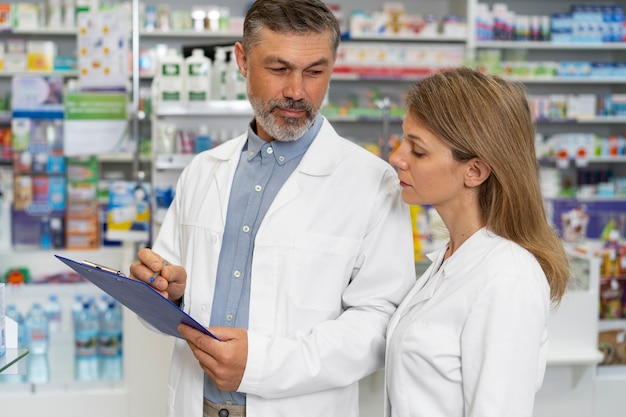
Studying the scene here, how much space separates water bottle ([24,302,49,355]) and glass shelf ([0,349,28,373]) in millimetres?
2348

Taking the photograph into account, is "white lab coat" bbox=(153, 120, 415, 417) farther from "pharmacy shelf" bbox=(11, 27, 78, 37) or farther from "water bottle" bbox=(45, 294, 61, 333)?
"pharmacy shelf" bbox=(11, 27, 78, 37)

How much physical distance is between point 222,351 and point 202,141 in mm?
1969

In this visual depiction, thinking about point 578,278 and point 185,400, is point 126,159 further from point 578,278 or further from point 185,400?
point 185,400

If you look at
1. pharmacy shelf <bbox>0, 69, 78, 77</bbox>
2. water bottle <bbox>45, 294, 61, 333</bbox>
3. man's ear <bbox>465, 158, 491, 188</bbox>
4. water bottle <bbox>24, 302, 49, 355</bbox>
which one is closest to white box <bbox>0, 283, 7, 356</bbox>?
man's ear <bbox>465, 158, 491, 188</bbox>

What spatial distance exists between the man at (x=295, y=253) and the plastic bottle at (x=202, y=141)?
63.2 inches

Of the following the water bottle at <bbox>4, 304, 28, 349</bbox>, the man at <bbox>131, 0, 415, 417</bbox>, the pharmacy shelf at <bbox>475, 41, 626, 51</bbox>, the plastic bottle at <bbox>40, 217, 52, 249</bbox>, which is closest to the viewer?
the man at <bbox>131, 0, 415, 417</bbox>

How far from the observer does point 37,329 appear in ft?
12.6

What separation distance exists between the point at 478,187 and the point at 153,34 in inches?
220

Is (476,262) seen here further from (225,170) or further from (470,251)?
(225,170)

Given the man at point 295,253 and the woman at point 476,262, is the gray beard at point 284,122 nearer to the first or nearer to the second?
the man at point 295,253

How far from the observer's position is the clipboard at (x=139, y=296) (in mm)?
1531

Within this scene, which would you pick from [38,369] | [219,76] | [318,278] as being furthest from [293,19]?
[38,369]

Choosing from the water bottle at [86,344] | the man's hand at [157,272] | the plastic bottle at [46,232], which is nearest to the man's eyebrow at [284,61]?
the man's hand at [157,272]

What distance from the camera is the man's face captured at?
1.78 m
